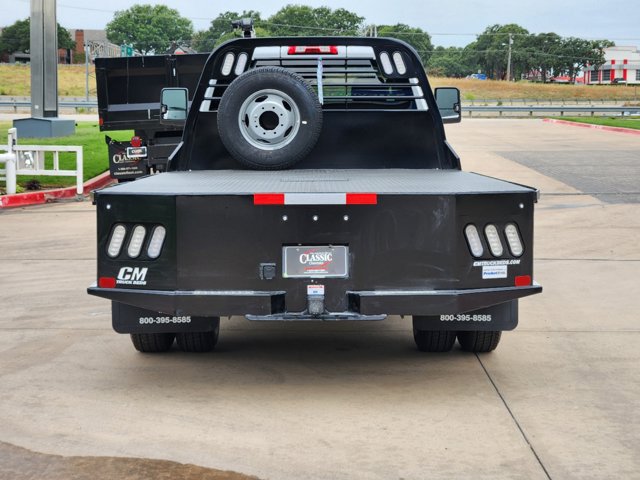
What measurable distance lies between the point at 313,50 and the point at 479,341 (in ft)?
9.13

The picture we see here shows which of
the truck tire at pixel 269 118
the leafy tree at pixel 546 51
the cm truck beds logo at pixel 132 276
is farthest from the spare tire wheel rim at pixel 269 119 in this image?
the leafy tree at pixel 546 51

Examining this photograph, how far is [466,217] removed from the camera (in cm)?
603

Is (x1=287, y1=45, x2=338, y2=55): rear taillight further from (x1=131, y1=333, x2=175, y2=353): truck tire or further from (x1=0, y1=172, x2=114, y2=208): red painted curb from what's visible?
(x1=0, y1=172, x2=114, y2=208): red painted curb

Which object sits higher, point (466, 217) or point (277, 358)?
point (466, 217)

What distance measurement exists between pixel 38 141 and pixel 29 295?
17.4 metres

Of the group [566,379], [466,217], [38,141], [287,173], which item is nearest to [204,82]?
[287,173]

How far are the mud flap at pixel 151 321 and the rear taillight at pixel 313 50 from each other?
278 centimetres

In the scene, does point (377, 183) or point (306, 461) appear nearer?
point (306, 461)

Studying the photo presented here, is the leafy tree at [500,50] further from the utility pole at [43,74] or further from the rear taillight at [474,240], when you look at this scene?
the rear taillight at [474,240]

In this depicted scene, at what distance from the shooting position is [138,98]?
18.8 meters

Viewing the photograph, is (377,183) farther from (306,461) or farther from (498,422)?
(306,461)

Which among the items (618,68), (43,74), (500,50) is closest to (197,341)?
(43,74)

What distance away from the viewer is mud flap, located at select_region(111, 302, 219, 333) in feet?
21.3

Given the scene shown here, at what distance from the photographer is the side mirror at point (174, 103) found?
8312 millimetres
